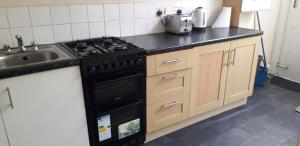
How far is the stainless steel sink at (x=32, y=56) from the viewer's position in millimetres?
1651

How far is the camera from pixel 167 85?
6.64 ft

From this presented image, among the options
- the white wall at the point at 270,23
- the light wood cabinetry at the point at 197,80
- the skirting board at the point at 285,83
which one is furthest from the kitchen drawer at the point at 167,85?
the skirting board at the point at 285,83

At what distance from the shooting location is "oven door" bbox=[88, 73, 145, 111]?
5.37ft

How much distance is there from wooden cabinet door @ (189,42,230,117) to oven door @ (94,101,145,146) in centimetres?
56

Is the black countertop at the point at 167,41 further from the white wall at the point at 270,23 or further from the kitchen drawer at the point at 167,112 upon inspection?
the white wall at the point at 270,23

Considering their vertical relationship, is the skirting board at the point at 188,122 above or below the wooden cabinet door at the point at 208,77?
below

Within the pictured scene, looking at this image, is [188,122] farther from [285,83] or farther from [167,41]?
[285,83]

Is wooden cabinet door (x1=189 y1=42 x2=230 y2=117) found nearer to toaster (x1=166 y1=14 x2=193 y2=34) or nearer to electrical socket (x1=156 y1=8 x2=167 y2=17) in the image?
toaster (x1=166 y1=14 x2=193 y2=34)

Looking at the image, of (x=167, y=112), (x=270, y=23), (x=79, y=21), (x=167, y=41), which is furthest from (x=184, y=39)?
(x=270, y=23)

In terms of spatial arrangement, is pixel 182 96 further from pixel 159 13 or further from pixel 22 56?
pixel 22 56

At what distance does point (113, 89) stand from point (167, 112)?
625mm

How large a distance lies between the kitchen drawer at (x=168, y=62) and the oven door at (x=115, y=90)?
0.38 feet

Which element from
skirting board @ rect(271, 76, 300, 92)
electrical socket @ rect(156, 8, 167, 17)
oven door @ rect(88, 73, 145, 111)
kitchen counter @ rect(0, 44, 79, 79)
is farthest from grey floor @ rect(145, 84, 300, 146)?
electrical socket @ rect(156, 8, 167, 17)

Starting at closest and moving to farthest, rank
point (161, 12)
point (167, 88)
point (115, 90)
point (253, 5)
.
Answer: point (115, 90) → point (167, 88) → point (161, 12) → point (253, 5)
